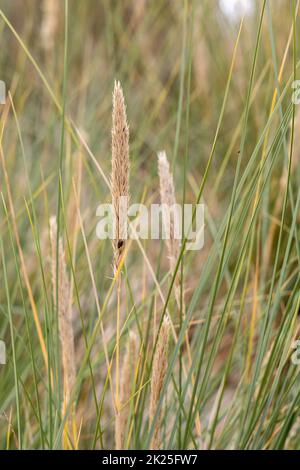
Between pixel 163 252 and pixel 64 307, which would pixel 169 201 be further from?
pixel 163 252

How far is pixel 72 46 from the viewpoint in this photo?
2.17 m

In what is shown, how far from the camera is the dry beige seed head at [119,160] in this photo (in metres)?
0.64

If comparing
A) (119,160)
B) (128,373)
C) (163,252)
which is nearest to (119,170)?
(119,160)

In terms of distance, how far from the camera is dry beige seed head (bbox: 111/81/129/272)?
2.10 ft

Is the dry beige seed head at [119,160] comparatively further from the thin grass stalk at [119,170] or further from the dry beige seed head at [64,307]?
the dry beige seed head at [64,307]

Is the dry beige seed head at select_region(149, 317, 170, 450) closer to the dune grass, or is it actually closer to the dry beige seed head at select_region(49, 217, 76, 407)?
the dune grass

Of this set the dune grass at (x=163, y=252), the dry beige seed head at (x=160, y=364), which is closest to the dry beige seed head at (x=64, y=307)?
the dune grass at (x=163, y=252)

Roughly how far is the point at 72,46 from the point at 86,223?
35.2 inches

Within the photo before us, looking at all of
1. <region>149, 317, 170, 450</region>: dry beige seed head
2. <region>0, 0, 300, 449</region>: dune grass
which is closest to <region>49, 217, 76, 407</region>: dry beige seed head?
<region>0, 0, 300, 449</region>: dune grass

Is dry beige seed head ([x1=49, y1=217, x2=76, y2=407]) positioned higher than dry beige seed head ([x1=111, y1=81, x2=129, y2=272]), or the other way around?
dry beige seed head ([x1=111, y1=81, x2=129, y2=272])

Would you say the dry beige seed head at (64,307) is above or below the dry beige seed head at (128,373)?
above

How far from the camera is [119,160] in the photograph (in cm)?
66

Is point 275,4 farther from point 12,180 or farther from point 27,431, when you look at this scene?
point 27,431

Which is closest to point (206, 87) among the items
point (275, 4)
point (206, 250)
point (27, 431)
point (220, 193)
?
point (275, 4)
